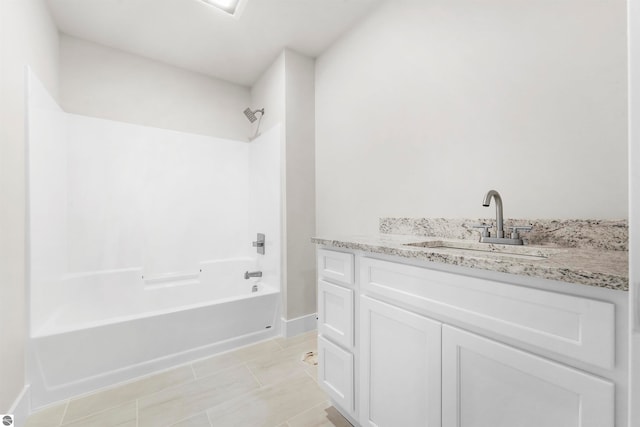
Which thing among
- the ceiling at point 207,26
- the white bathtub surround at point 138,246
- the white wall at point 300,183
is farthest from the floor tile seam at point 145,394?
the ceiling at point 207,26

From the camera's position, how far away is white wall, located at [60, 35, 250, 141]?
85.7 inches

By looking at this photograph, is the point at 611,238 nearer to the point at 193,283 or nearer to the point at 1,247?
the point at 1,247

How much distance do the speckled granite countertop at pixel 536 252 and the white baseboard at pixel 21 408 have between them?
5.49 ft

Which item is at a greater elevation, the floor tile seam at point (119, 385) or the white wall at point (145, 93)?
the white wall at point (145, 93)

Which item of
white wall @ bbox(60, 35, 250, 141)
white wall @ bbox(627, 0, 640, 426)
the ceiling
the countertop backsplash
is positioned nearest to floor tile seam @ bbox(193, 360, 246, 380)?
the countertop backsplash

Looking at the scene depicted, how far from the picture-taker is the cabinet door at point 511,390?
0.58 meters

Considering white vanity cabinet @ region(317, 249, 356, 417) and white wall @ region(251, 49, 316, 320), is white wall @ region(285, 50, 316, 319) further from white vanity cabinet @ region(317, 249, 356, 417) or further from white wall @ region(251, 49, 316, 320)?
white vanity cabinet @ region(317, 249, 356, 417)

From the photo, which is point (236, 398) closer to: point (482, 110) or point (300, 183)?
point (300, 183)

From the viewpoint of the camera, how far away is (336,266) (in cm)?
132

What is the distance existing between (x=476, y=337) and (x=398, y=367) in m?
0.36

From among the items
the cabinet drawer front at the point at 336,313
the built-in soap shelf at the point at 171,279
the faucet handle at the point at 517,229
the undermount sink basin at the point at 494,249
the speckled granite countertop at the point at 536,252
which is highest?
the faucet handle at the point at 517,229

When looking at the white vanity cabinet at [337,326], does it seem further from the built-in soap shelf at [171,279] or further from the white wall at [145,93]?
the white wall at [145,93]

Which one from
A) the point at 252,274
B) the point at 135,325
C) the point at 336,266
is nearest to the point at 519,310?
the point at 336,266

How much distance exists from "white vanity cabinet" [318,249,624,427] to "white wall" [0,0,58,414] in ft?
5.05
